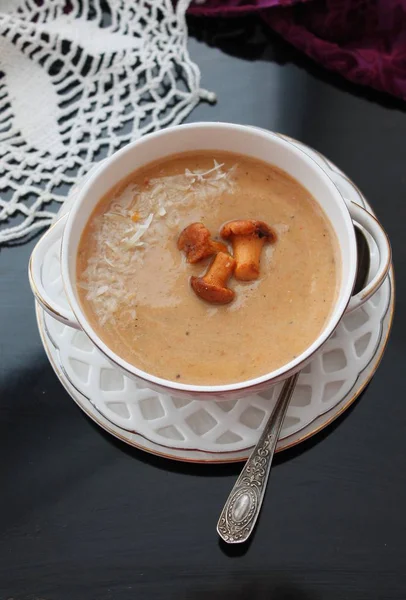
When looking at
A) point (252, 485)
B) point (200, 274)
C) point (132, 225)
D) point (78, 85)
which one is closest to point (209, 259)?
point (200, 274)

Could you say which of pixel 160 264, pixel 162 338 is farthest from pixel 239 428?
pixel 160 264

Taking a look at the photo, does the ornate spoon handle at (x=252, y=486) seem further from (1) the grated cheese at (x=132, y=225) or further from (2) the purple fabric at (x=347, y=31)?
(2) the purple fabric at (x=347, y=31)

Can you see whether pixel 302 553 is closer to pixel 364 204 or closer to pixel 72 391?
pixel 72 391

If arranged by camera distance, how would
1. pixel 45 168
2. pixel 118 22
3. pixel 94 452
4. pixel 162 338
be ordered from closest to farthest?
1. pixel 162 338
2. pixel 94 452
3. pixel 45 168
4. pixel 118 22

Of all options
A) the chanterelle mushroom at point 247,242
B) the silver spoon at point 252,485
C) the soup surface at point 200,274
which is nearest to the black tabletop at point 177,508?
the silver spoon at point 252,485

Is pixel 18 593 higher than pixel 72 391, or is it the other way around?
pixel 72 391

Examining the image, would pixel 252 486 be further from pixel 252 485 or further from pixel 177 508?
pixel 177 508

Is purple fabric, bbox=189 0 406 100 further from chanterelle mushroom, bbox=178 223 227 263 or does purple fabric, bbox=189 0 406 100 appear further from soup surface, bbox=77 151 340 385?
chanterelle mushroom, bbox=178 223 227 263
